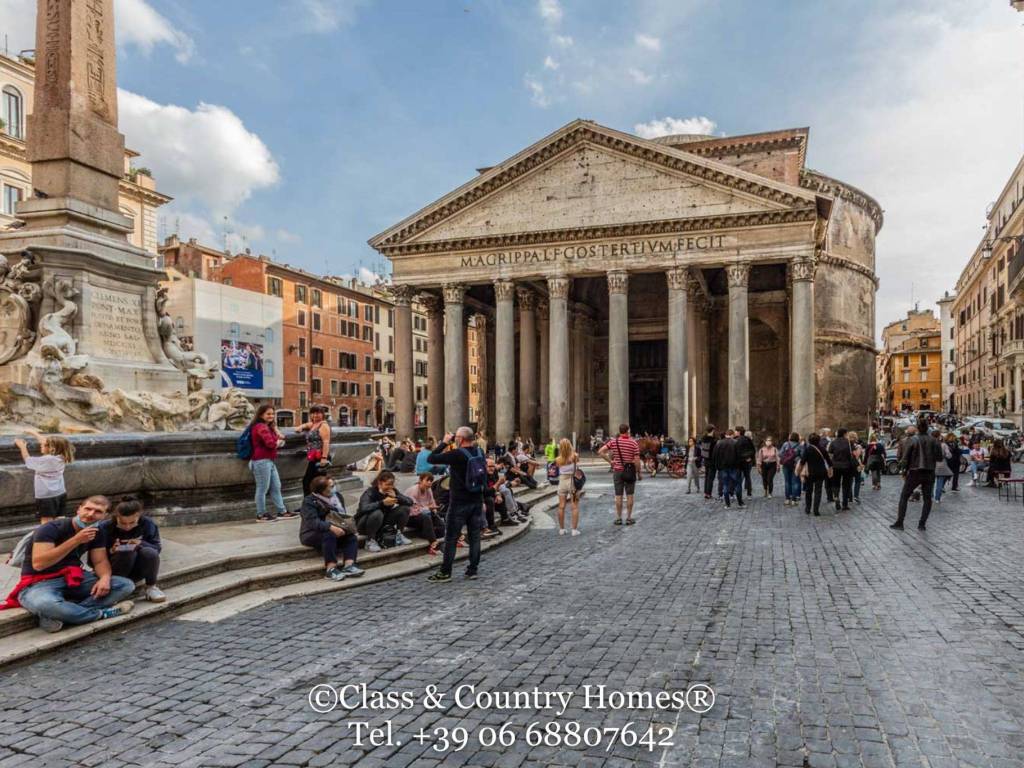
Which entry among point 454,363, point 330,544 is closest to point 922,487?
point 330,544

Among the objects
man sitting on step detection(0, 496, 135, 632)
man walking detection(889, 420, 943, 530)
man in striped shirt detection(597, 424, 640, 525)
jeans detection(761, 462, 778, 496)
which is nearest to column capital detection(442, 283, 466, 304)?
jeans detection(761, 462, 778, 496)

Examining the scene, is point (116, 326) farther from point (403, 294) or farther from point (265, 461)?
point (403, 294)

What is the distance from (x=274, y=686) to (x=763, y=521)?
9.01 m

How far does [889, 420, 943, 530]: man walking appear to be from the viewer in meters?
10.0

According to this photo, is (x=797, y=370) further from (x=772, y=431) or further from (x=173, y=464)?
(x=173, y=464)

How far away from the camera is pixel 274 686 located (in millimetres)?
4078

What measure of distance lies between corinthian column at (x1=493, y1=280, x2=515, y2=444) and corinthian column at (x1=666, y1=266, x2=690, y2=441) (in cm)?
678

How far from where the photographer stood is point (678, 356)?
93.9ft

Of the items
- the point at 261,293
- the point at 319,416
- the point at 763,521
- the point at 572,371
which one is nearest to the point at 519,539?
the point at 319,416

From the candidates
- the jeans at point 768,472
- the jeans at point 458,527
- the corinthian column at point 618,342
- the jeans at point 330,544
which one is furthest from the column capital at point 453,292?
the jeans at point 330,544

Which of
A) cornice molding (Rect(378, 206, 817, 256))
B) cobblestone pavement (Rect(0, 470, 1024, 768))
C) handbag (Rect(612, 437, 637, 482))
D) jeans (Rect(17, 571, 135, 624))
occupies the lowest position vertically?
cobblestone pavement (Rect(0, 470, 1024, 768))

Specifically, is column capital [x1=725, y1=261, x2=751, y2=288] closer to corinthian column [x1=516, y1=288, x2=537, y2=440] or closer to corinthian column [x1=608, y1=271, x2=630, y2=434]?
corinthian column [x1=608, y1=271, x2=630, y2=434]

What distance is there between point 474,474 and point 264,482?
108 inches

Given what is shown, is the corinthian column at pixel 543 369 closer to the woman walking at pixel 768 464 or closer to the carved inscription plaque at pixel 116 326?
the woman walking at pixel 768 464
